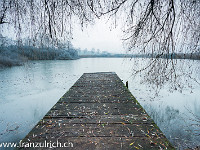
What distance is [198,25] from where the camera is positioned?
1.88 m

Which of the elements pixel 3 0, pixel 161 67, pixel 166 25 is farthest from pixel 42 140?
pixel 166 25

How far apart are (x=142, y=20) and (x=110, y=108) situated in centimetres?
196

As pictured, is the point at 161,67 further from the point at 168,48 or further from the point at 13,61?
the point at 13,61

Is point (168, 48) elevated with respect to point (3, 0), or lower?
lower

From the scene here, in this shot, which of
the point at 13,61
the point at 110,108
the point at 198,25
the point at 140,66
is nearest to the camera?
the point at 198,25

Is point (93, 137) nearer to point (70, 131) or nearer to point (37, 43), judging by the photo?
point (70, 131)

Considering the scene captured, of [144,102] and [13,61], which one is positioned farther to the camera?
[13,61]

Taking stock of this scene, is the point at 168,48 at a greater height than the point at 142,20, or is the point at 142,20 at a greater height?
the point at 142,20

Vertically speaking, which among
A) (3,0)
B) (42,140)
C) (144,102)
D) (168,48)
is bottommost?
(144,102)

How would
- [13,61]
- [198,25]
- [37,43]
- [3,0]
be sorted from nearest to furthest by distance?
1. [3,0]
2. [37,43]
3. [198,25]
4. [13,61]

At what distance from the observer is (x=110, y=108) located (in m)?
2.89

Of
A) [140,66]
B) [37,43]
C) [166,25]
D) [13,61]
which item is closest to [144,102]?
[140,66]

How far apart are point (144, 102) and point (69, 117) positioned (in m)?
6.57

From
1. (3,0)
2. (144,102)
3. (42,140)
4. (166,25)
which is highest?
(3,0)
